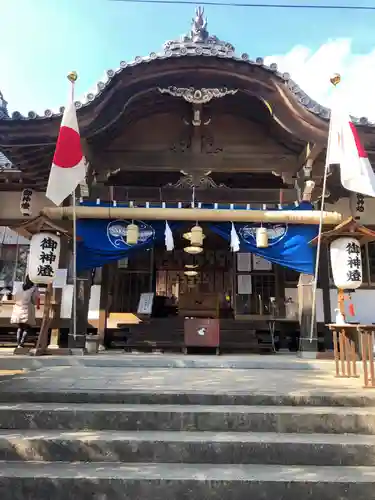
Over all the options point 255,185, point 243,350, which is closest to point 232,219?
point 255,185

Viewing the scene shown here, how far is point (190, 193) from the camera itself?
1055cm

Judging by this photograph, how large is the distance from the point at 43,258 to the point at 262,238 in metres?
4.73

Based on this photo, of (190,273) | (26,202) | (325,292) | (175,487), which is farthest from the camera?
(190,273)

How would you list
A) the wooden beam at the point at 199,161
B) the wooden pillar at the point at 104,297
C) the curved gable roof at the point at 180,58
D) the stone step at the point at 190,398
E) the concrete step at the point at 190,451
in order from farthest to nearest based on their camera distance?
the wooden pillar at the point at 104,297 < the wooden beam at the point at 199,161 < the curved gable roof at the point at 180,58 < the stone step at the point at 190,398 < the concrete step at the point at 190,451

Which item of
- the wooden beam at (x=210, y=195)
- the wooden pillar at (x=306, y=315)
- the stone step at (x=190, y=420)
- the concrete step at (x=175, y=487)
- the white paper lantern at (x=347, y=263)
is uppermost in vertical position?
the wooden beam at (x=210, y=195)

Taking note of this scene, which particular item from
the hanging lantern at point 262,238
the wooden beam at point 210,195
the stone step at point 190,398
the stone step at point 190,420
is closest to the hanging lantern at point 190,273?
the wooden beam at point 210,195

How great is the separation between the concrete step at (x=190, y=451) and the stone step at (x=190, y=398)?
81 cm

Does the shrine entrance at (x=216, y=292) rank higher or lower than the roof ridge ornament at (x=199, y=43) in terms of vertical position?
lower

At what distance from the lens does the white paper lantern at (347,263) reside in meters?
7.66

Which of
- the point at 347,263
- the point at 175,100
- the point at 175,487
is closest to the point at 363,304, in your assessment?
the point at 347,263

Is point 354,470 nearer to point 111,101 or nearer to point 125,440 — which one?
point 125,440

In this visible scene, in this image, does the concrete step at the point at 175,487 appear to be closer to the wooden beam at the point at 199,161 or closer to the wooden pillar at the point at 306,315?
the wooden pillar at the point at 306,315

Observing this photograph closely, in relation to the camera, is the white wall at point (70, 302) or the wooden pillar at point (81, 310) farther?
the white wall at point (70, 302)

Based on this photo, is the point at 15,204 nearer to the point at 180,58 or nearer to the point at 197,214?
the point at 197,214
